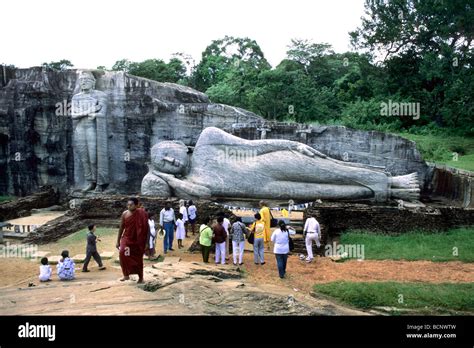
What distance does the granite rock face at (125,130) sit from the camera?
59.4 ft

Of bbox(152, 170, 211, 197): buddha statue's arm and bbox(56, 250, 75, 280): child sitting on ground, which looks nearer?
bbox(56, 250, 75, 280): child sitting on ground

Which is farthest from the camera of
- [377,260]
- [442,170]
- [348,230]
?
[442,170]

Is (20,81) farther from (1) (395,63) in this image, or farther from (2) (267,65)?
(2) (267,65)

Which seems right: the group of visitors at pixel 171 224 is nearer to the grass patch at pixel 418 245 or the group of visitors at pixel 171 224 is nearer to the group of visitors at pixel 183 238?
the group of visitors at pixel 183 238

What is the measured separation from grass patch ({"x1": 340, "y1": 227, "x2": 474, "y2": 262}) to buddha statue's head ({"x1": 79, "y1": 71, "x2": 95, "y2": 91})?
489 inches

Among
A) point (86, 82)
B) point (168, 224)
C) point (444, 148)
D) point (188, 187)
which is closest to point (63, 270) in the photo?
point (168, 224)

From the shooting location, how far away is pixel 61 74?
21406 mm

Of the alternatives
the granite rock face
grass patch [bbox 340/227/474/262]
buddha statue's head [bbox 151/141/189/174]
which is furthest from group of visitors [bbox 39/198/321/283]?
the granite rock face

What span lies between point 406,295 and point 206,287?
10.9 ft

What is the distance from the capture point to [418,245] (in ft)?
40.8

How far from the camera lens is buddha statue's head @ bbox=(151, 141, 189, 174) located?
1752 cm

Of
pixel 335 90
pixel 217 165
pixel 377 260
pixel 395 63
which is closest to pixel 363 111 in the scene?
pixel 395 63

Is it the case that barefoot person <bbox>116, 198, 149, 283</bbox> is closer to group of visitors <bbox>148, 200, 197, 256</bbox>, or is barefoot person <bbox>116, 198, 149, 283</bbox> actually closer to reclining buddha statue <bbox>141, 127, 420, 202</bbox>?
group of visitors <bbox>148, 200, 197, 256</bbox>
